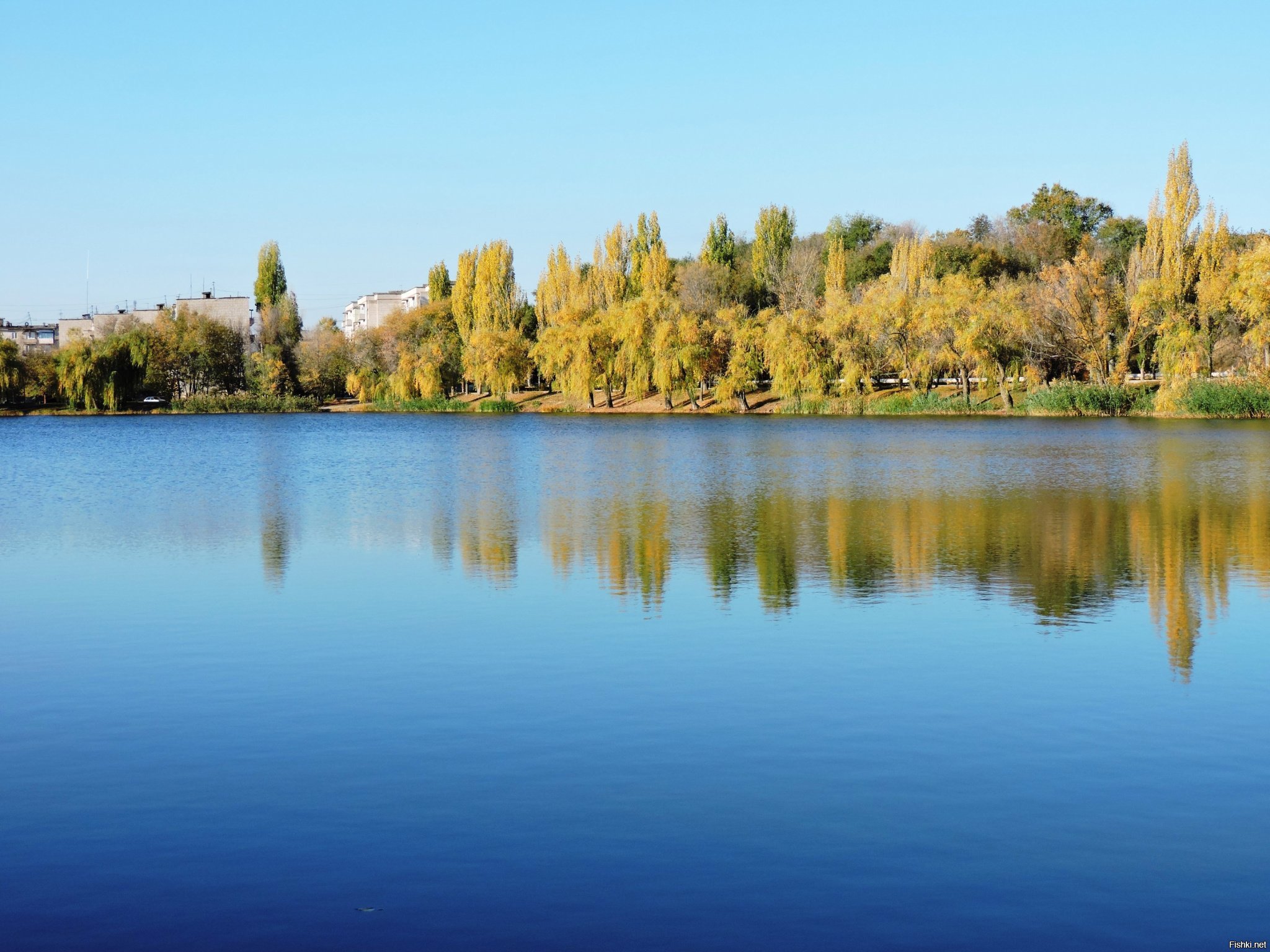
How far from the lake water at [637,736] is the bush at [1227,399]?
4103 cm

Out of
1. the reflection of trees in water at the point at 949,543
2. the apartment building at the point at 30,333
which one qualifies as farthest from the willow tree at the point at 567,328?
the apartment building at the point at 30,333

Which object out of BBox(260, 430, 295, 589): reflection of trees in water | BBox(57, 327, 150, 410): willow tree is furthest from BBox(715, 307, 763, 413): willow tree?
BBox(57, 327, 150, 410): willow tree

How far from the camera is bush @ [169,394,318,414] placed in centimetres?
9375

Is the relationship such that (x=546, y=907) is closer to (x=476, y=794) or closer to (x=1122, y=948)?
(x=476, y=794)

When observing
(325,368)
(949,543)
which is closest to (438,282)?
(325,368)

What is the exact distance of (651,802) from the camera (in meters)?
7.46

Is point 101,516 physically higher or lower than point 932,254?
lower

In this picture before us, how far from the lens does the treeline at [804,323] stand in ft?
206

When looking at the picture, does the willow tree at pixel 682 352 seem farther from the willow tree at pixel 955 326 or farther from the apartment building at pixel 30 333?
the apartment building at pixel 30 333

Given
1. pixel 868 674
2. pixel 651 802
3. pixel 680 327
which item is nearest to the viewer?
pixel 651 802

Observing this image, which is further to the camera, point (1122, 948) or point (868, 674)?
point (868, 674)

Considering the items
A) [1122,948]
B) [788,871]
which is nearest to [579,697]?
[788,871]

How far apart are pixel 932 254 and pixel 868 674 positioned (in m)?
71.8

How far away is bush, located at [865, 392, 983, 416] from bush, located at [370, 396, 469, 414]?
102 feet
